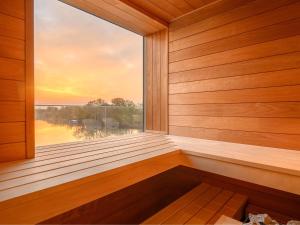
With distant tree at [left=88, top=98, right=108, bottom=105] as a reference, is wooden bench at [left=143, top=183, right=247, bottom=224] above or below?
below

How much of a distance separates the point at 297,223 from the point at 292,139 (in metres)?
0.60

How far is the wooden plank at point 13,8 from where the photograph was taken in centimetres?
115

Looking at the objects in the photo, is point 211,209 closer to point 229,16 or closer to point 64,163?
point 64,163

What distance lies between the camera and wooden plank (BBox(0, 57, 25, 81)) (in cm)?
115

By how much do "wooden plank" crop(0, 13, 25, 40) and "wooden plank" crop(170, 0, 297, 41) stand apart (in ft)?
5.08

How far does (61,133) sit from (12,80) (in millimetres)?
714

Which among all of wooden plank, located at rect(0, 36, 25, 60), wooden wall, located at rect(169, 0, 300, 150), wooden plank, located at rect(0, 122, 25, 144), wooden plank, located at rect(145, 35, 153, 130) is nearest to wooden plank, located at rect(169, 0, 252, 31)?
wooden wall, located at rect(169, 0, 300, 150)

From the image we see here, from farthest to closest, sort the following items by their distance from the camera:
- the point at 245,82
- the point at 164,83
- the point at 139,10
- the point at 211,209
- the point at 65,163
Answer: the point at 164,83, the point at 139,10, the point at 245,82, the point at 211,209, the point at 65,163

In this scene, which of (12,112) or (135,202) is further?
(135,202)

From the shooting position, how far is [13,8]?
1.18 meters

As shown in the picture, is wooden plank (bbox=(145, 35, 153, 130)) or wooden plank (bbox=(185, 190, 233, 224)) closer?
wooden plank (bbox=(185, 190, 233, 224))

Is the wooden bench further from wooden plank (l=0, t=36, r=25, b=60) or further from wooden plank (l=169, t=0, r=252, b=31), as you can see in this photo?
wooden plank (l=169, t=0, r=252, b=31)

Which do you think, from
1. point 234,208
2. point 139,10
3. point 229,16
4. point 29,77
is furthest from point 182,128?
point 29,77

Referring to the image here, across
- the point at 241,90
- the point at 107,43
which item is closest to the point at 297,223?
the point at 241,90
